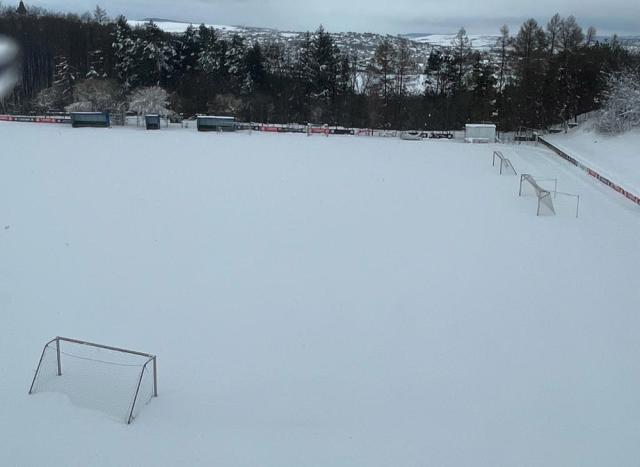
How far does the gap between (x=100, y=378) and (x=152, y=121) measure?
3809 centimetres

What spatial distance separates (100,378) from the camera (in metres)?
8.52

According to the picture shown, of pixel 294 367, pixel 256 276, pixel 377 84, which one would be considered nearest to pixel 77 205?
pixel 256 276

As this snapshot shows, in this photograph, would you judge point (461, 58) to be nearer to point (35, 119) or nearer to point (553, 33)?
point (553, 33)

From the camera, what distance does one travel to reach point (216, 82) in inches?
2168

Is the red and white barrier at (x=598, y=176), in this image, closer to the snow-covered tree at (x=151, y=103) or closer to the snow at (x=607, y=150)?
the snow at (x=607, y=150)

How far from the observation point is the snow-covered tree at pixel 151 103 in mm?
48125

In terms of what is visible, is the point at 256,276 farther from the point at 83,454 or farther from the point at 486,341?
the point at 83,454

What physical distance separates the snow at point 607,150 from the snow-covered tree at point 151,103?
1127 inches

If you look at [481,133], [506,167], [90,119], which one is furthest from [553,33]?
[90,119]

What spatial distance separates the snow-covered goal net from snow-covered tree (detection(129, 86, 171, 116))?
4130 centimetres

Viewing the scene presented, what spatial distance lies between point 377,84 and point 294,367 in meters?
48.6

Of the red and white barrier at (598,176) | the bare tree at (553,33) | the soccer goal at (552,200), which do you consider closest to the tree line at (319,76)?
the bare tree at (553,33)

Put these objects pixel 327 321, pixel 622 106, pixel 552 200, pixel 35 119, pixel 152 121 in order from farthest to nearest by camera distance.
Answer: pixel 35 119 < pixel 152 121 < pixel 622 106 < pixel 552 200 < pixel 327 321

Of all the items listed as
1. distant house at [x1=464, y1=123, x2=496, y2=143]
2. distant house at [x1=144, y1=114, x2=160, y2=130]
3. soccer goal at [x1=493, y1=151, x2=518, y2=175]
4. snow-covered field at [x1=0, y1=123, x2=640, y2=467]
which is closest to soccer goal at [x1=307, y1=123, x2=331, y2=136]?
A: distant house at [x1=464, y1=123, x2=496, y2=143]
